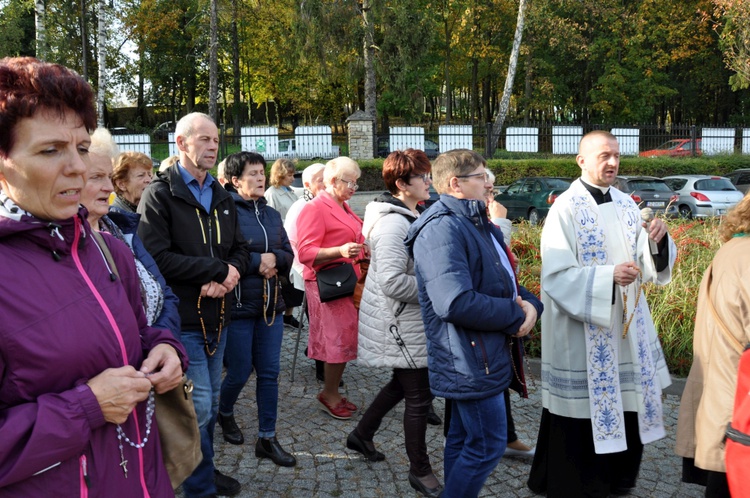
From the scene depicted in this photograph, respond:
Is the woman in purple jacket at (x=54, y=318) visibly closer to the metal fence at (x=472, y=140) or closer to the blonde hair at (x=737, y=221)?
the blonde hair at (x=737, y=221)

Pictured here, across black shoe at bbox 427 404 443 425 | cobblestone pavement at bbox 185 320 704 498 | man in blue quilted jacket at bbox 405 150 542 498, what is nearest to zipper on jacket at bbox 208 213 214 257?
man in blue quilted jacket at bbox 405 150 542 498

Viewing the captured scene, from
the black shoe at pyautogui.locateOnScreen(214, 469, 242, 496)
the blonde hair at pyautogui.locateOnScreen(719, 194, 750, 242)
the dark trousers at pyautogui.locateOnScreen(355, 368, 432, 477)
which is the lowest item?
the black shoe at pyautogui.locateOnScreen(214, 469, 242, 496)

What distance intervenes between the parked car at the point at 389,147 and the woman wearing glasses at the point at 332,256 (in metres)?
19.8

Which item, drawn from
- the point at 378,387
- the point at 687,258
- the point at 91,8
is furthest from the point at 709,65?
the point at 378,387

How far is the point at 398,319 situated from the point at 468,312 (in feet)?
3.73

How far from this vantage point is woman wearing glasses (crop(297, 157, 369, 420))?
5.29m

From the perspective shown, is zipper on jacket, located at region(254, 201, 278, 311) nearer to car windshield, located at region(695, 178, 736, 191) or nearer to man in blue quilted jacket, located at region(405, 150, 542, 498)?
man in blue quilted jacket, located at region(405, 150, 542, 498)

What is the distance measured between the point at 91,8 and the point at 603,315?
40.9 m

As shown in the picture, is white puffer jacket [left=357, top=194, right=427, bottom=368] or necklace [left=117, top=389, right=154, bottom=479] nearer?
necklace [left=117, top=389, right=154, bottom=479]

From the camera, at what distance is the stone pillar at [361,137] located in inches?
972

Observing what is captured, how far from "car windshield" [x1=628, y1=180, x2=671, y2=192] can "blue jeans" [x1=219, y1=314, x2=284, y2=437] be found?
16.6 metres

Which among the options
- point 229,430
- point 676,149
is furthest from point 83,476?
point 676,149

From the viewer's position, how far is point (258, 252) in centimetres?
459

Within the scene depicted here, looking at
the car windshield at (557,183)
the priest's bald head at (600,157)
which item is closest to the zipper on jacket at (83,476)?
the priest's bald head at (600,157)
